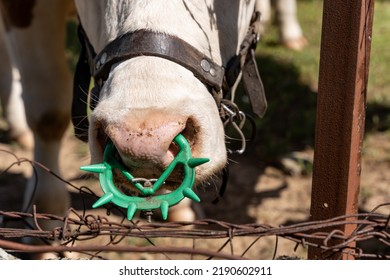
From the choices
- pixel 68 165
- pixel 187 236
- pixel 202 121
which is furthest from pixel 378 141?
pixel 187 236

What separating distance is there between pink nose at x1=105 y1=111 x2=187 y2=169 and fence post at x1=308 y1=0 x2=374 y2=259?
0.37 metres

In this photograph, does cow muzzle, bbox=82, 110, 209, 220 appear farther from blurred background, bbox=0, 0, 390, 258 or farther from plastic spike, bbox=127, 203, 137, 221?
blurred background, bbox=0, 0, 390, 258

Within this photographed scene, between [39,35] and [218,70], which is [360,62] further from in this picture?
[39,35]

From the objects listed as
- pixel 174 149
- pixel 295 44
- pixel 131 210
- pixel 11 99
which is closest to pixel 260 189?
pixel 11 99

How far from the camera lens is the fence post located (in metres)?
1.68

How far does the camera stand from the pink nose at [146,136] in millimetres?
1593

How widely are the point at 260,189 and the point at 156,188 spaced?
2.22 m

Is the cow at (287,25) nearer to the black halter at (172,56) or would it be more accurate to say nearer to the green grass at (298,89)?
the green grass at (298,89)

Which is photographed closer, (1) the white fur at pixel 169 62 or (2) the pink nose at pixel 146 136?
(2) the pink nose at pixel 146 136

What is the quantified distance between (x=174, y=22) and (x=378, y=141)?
2.56m

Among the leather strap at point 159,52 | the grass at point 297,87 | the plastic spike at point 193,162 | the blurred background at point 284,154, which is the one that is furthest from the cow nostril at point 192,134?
the grass at point 297,87

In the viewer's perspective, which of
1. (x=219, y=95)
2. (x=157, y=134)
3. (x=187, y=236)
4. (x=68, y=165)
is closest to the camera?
(x=187, y=236)

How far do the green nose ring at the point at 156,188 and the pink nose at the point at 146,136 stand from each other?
0.11 ft

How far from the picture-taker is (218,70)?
6.50 feet
